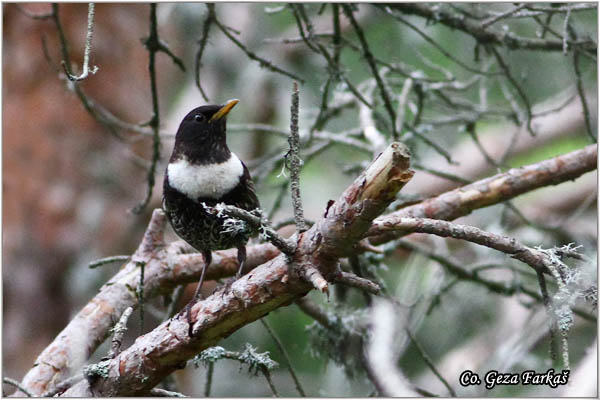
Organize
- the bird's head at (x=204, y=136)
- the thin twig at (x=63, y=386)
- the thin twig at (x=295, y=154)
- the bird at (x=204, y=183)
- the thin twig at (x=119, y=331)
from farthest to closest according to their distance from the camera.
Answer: the bird's head at (x=204, y=136), the bird at (x=204, y=183), the thin twig at (x=63, y=386), the thin twig at (x=119, y=331), the thin twig at (x=295, y=154)

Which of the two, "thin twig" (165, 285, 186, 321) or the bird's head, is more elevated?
the bird's head

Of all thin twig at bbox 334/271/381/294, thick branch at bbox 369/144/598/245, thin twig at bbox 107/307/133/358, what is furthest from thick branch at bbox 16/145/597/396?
thin twig at bbox 334/271/381/294

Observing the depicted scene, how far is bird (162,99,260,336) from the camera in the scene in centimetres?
283

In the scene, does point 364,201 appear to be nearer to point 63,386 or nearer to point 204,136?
point 204,136

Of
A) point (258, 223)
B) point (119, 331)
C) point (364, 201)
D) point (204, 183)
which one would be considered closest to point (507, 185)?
point (204, 183)

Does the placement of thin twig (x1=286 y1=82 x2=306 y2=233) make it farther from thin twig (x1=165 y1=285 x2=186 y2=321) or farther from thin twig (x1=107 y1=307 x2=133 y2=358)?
thin twig (x1=165 y1=285 x2=186 y2=321)

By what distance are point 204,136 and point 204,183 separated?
0.26 meters

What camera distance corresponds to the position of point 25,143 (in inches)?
228

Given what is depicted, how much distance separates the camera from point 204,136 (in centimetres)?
298

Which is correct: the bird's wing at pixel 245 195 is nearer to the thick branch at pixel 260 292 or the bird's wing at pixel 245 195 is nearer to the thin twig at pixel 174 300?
the thin twig at pixel 174 300

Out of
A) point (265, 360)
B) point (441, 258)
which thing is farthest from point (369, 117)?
point (265, 360)

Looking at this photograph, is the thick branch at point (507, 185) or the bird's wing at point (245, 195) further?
the thick branch at point (507, 185)

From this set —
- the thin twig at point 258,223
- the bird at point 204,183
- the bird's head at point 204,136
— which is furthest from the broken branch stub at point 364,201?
the bird's head at point 204,136

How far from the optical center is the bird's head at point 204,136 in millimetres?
2934
